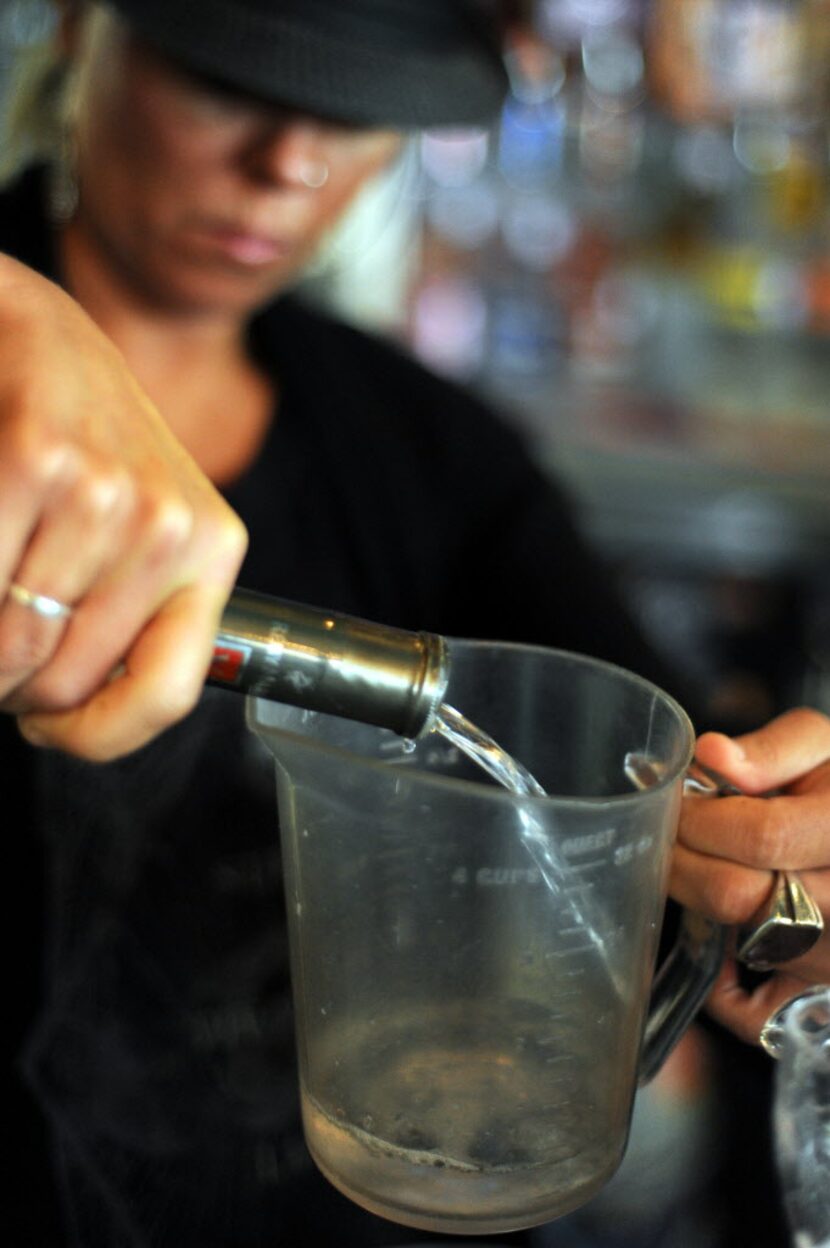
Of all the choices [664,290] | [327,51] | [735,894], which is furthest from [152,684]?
[664,290]

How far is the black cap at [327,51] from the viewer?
3.16 ft

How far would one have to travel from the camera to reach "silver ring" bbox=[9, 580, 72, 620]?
485 mm

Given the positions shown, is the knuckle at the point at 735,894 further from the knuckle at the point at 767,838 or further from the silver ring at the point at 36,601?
the silver ring at the point at 36,601

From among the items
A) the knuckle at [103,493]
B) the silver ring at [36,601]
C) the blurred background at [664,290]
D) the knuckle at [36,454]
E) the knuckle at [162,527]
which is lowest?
the blurred background at [664,290]

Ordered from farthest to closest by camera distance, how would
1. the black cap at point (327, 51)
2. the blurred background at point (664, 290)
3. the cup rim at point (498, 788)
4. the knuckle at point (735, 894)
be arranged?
the blurred background at point (664, 290), the black cap at point (327, 51), the knuckle at point (735, 894), the cup rim at point (498, 788)

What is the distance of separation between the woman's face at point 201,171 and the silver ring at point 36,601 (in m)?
0.63

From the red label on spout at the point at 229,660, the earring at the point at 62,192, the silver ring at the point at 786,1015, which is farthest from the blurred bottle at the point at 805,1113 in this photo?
the earring at the point at 62,192

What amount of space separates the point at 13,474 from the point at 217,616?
86mm

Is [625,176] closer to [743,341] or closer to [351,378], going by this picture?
[743,341]

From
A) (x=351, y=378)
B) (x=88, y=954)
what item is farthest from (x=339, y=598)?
(x=88, y=954)

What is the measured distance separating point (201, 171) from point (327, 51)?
134 millimetres

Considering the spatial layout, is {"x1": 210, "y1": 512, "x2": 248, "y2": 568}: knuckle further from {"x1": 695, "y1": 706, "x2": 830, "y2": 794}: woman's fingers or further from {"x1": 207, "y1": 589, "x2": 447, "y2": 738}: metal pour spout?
{"x1": 695, "y1": 706, "x2": 830, "y2": 794}: woman's fingers

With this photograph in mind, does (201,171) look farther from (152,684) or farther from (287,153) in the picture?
(152,684)

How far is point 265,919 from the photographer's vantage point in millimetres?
1068
